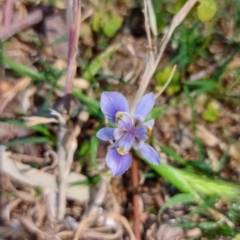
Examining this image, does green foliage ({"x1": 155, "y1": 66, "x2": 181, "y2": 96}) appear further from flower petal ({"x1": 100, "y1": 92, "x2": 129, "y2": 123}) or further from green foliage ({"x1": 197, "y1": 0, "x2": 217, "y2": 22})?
flower petal ({"x1": 100, "y1": 92, "x2": 129, "y2": 123})

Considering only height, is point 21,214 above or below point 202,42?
below

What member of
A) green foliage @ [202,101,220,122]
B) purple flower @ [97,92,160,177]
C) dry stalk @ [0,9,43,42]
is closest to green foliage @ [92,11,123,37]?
dry stalk @ [0,9,43,42]

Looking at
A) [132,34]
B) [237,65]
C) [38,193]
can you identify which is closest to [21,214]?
[38,193]

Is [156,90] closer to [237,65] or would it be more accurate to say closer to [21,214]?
[237,65]

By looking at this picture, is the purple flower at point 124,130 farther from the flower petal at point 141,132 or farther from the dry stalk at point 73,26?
the dry stalk at point 73,26

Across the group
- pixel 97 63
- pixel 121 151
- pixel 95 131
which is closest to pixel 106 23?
pixel 97 63

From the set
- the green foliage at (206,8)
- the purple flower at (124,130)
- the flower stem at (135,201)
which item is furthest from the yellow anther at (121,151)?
the green foliage at (206,8)
